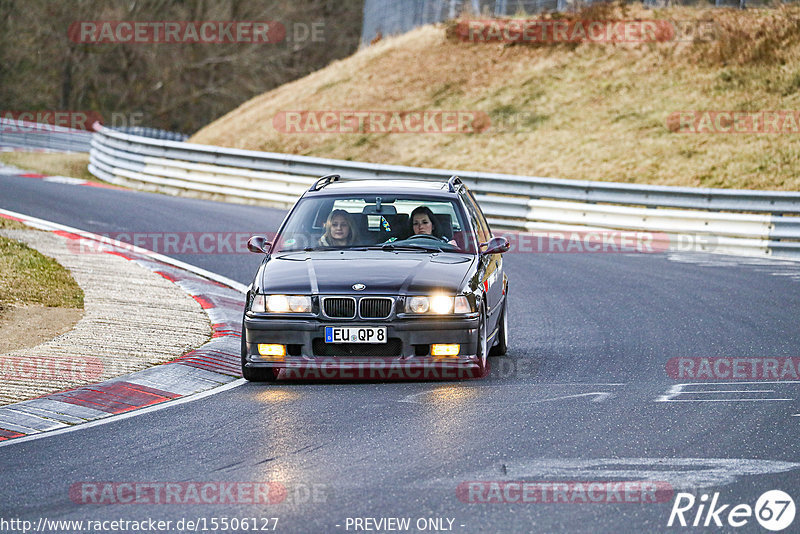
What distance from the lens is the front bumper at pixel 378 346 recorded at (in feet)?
28.8

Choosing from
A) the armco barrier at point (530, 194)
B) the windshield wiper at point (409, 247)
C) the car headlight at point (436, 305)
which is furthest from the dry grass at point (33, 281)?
the armco barrier at point (530, 194)

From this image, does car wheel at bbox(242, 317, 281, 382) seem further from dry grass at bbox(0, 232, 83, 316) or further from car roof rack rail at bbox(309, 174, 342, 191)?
dry grass at bbox(0, 232, 83, 316)

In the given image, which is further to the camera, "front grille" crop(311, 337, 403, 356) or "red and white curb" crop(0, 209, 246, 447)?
"front grille" crop(311, 337, 403, 356)

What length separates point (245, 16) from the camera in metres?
61.3

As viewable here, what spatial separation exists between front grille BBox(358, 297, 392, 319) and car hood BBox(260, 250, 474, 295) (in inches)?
2.4

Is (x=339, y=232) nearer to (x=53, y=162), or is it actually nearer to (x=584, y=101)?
(x=584, y=101)

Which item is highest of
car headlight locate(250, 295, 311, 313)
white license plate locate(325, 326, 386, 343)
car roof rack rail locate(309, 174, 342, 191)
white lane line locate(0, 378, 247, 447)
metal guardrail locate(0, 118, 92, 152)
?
metal guardrail locate(0, 118, 92, 152)

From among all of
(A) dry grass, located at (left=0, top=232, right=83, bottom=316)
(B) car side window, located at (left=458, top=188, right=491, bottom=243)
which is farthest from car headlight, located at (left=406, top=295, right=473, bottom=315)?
(A) dry grass, located at (left=0, top=232, right=83, bottom=316)

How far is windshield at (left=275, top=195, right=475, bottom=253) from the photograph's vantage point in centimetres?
1005

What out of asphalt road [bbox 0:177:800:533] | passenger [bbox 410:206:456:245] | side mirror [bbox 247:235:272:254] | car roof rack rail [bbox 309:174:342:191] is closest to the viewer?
asphalt road [bbox 0:177:800:533]

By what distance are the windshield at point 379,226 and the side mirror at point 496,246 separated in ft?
0.45

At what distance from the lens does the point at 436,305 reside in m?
8.91

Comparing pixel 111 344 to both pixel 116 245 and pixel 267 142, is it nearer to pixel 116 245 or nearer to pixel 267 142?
pixel 116 245

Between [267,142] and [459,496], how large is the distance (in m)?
30.8
